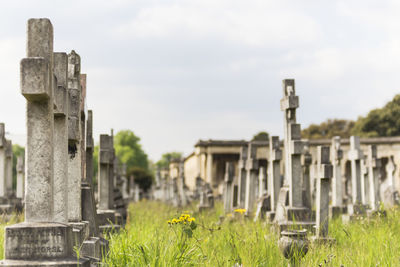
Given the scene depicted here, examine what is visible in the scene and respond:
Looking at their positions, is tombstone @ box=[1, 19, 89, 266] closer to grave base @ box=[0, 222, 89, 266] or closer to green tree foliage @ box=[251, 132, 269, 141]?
grave base @ box=[0, 222, 89, 266]

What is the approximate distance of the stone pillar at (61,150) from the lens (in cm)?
484

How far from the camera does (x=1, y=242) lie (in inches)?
209

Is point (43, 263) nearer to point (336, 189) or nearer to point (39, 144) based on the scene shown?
point (39, 144)

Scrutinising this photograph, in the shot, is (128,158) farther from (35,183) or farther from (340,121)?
(35,183)

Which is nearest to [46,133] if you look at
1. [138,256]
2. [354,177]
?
[138,256]

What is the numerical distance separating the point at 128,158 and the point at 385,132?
38.2 m

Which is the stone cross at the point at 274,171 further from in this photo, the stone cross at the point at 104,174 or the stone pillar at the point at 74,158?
the stone pillar at the point at 74,158

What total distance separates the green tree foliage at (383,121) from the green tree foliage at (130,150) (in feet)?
115

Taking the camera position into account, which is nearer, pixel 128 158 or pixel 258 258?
pixel 258 258

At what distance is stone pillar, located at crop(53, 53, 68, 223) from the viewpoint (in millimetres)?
4844

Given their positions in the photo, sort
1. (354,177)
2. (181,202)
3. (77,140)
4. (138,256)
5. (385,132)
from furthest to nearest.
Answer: (385,132), (181,202), (354,177), (77,140), (138,256)

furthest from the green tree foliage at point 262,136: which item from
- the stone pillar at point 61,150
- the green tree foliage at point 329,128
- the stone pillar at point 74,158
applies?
the stone pillar at point 61,150

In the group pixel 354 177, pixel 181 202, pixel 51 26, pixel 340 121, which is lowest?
pixel 181 202

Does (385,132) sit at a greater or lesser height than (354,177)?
greater
